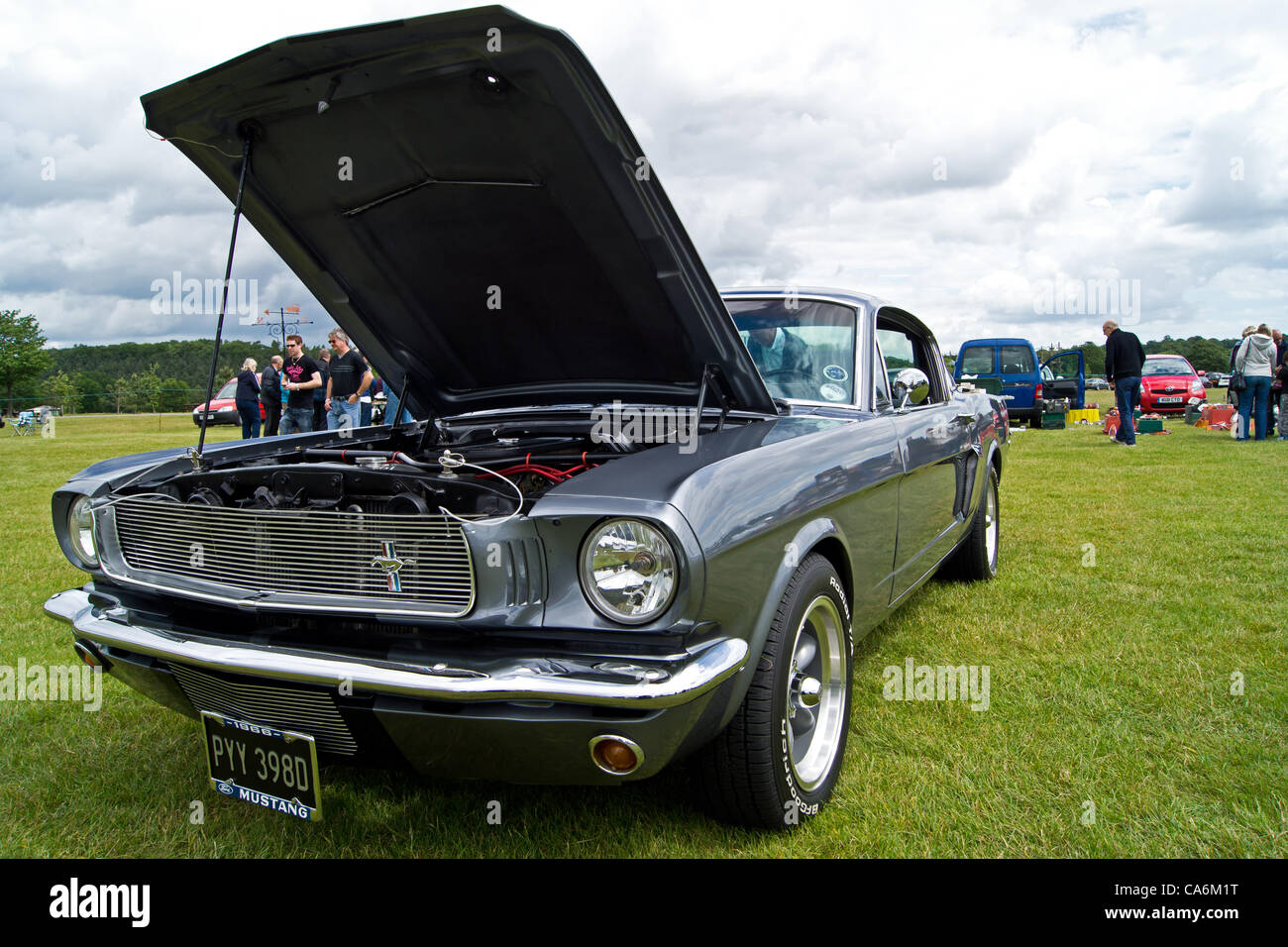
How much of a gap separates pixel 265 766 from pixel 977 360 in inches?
658

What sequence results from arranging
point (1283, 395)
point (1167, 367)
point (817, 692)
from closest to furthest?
1. point (817, 692)
2. point (1283, 395)
3. point (1167, 367)

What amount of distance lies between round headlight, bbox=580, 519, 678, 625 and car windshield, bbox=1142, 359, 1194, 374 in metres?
20.4

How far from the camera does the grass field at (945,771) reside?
2186 mm

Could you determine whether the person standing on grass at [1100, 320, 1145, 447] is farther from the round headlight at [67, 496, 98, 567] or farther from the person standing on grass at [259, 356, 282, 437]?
the round headlight at [67, 496, 98, 567]

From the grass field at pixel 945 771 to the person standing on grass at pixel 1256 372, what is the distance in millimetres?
8490

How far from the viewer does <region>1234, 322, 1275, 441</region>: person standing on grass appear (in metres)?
11.2

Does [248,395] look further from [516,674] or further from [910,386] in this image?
[516,674]

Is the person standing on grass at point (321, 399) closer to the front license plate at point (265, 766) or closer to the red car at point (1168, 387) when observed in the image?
the front license plate at point (265, 766)

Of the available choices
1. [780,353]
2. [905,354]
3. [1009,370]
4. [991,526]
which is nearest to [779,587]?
[780,353]

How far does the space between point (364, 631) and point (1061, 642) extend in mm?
2892

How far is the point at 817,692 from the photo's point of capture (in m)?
2.39

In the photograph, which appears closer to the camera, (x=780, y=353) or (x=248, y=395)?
(x=780, y=353)
